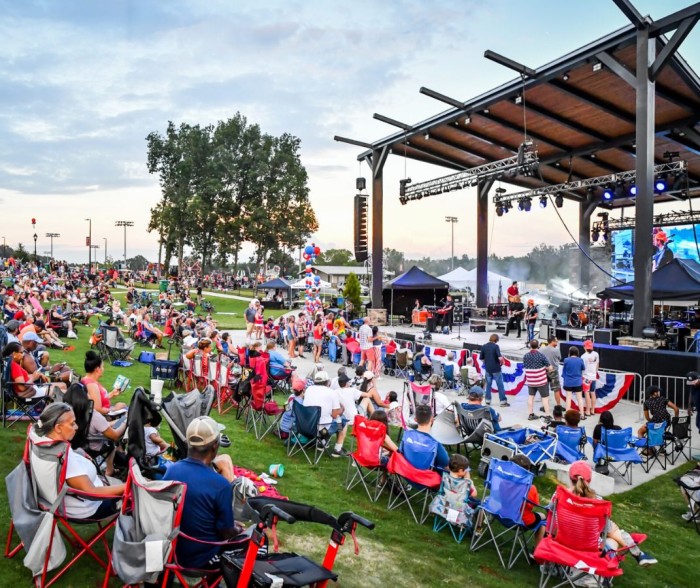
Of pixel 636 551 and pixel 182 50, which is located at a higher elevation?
pixel 182 50

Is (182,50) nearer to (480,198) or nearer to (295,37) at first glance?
(295,37)

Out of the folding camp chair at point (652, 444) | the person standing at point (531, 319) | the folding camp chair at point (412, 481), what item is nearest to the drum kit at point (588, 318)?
the person standing at point (531, 319)

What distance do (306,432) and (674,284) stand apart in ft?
41.2

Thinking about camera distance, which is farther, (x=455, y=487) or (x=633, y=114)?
(x=633, y=114)

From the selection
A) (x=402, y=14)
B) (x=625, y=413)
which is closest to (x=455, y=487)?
(x=625, y=413)

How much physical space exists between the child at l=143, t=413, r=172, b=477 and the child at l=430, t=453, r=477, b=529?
8.21 ft

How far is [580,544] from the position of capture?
4.09 metres

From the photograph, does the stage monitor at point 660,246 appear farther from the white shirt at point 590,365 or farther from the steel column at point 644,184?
the white shirt at point 590,365

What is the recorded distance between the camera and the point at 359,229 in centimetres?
2186

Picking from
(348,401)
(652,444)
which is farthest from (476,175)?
(348,401)

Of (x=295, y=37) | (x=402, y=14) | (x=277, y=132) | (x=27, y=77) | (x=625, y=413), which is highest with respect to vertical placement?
(x=277, y=132)

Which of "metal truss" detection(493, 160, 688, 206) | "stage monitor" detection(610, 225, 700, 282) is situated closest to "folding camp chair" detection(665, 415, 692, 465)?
"metal truss" detection(493, 160, 688, 206)

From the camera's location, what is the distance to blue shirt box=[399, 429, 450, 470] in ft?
17.4

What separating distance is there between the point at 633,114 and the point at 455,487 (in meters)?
18.0
